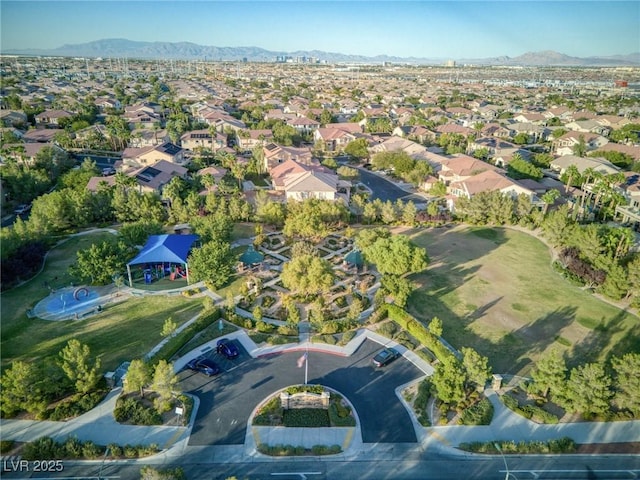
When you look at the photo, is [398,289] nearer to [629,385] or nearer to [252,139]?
[629,385]

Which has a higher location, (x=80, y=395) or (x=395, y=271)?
(x=395, y=271)

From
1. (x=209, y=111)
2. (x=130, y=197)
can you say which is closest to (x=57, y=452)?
(x=130, y=197)

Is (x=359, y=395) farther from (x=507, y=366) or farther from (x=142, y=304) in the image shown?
(x=142, y=304)

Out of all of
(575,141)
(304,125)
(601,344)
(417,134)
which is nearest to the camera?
(601,344)

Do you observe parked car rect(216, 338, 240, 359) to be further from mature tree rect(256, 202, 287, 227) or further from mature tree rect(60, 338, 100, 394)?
mature tree rect(256, 202, 287, 227)

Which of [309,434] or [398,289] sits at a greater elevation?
[398,289]

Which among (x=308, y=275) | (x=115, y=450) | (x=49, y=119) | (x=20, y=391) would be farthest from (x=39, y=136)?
(x=115, y=450)

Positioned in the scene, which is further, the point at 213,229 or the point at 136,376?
the point at 213,229

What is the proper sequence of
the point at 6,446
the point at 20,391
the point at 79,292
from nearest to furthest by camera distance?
1. the point at 6,446
2. the point at 20,391
3. the point at 79,292
